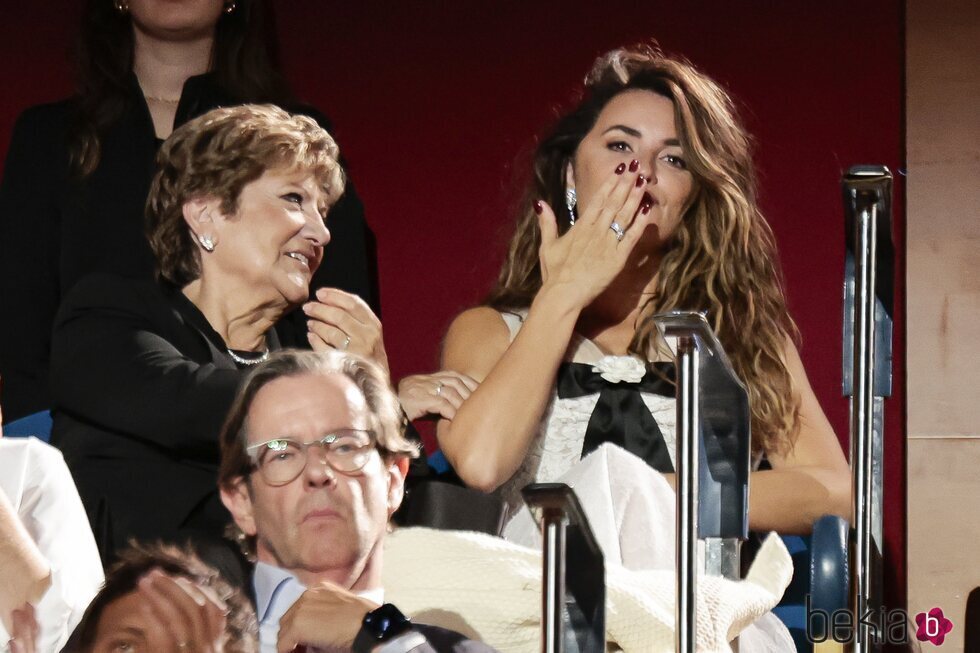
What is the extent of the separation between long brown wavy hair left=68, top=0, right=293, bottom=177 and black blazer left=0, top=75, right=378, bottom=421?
0.05 feet

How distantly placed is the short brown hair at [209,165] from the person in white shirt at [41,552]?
40cm

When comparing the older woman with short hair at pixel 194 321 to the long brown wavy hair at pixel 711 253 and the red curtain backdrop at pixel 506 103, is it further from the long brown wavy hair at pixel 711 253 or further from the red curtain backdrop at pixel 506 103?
the red curtain backdrop at pixel 506 103

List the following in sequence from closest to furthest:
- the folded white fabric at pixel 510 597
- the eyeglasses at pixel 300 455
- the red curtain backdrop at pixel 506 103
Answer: the folded white fabric at pixel 510 597
the eyeglasses at pixel 300 455
the red curtain backdrop at pixel 506 103

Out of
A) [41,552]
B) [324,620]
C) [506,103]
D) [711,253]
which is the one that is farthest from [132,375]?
[506,103]

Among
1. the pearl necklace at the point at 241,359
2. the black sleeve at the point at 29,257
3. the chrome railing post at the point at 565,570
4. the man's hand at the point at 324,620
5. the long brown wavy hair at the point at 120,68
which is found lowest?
the man's hand at the point at 324,620

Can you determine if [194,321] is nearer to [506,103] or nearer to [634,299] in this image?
[634,299]

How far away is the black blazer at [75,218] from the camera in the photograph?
7.93 ft

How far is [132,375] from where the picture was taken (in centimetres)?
191

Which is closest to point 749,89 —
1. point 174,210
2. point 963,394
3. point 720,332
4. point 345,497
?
point 963,394

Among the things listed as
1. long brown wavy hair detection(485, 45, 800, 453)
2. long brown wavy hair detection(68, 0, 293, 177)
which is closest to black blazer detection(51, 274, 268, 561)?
long brown wavy hair detection(68, 0, 293, 177)

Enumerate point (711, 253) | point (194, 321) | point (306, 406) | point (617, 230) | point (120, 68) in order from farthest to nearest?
point (120, 68), point (711, 253), point (617, 230), point (194, 321), point (306, 406)

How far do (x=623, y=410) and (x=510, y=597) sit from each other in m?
0.76

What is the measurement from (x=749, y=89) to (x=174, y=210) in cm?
138

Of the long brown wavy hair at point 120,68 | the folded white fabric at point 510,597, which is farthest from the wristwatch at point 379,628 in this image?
the long brown wavy hair at point 120,68
